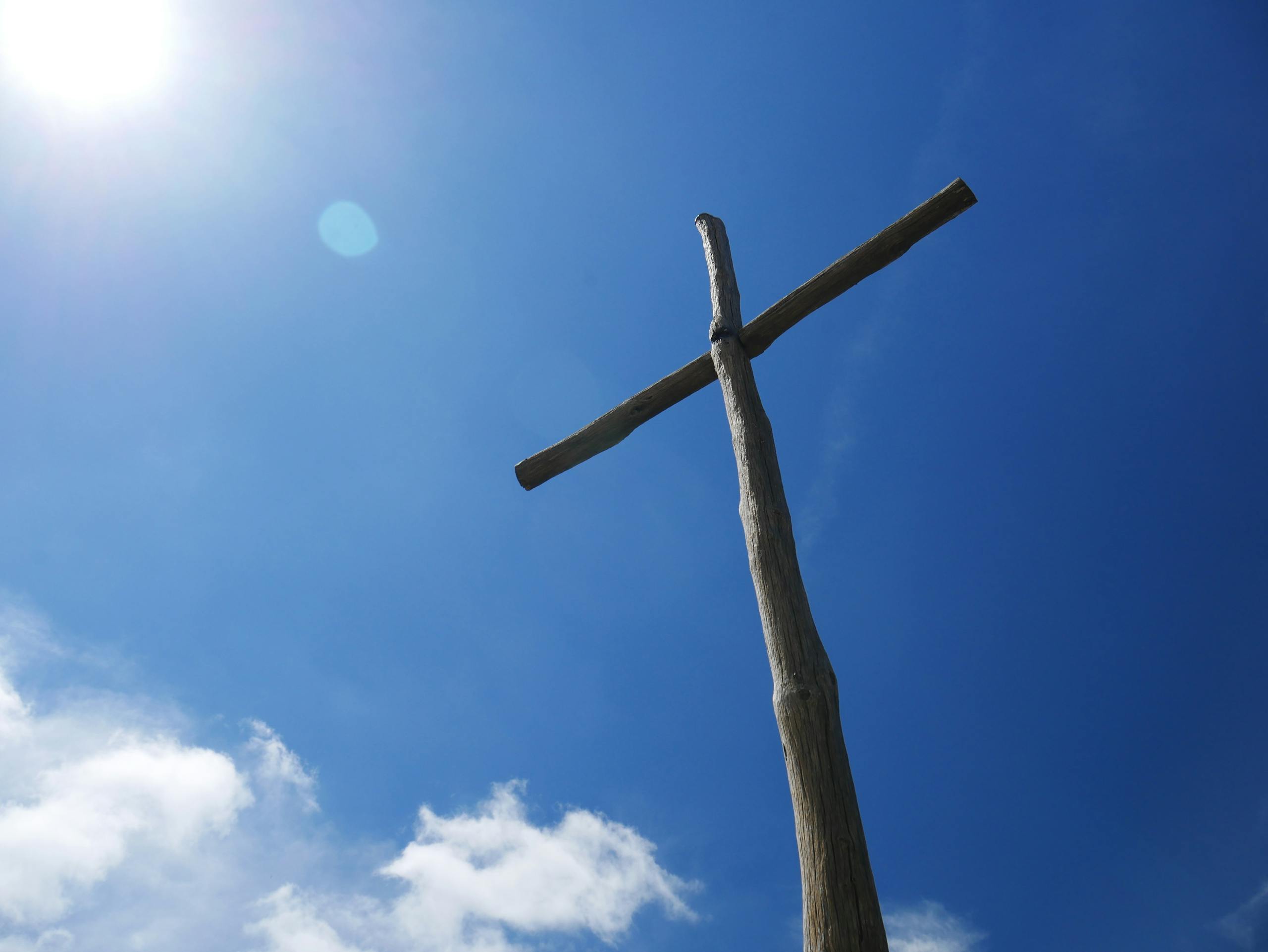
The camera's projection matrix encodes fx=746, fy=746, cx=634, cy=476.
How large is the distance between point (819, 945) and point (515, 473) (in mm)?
3551

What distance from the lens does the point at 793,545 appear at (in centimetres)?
393

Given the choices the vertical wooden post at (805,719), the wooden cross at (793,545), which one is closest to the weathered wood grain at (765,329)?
the wooden cross at (793,545)

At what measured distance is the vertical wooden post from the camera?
2.79 meters

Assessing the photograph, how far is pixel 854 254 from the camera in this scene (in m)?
4.90

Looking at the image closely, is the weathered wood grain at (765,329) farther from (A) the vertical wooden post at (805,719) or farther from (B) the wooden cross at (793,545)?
(A) the vertical wooden post at (805,719)

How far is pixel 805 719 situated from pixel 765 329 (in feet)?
9.09

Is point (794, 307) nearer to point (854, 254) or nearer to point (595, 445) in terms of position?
point (854, 254)

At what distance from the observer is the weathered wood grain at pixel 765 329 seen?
191 inches

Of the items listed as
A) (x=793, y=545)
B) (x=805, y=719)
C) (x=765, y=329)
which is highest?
(x=765, y=329)

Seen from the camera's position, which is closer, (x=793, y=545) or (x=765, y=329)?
(x=793, y=545)

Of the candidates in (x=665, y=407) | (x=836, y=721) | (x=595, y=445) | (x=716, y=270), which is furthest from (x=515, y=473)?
(x=836, y=721)

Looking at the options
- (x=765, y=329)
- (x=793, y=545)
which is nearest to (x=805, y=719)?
(x=793, y=545)

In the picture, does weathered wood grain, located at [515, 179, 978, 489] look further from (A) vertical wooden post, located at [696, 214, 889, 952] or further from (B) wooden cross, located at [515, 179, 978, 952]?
(A) vertical wooden post, located at [696, 214, 889, 952]

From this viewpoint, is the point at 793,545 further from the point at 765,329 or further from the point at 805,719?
the point at 765,329
